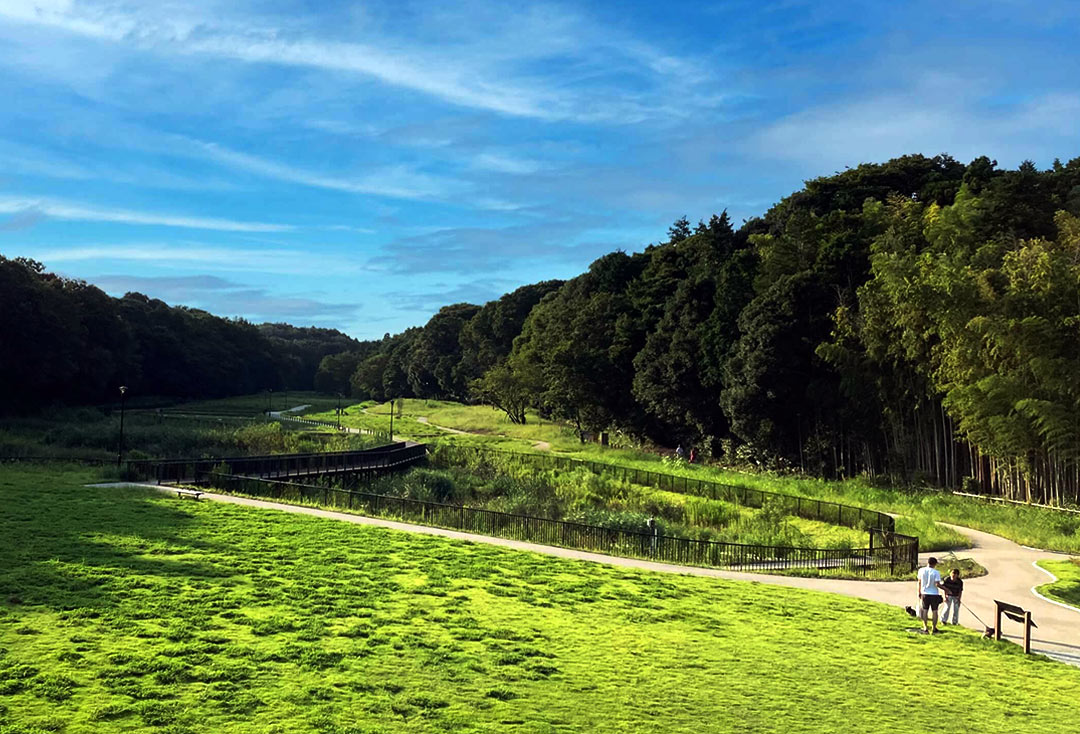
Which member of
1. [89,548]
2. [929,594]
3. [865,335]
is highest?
[865,335]

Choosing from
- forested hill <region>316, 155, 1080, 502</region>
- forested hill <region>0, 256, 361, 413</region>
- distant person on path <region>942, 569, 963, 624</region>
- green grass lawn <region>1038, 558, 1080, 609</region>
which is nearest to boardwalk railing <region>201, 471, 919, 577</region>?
green grass lawn <region>1038, 558, 1080, 609</region>

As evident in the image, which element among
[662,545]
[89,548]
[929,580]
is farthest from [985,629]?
[89,548]

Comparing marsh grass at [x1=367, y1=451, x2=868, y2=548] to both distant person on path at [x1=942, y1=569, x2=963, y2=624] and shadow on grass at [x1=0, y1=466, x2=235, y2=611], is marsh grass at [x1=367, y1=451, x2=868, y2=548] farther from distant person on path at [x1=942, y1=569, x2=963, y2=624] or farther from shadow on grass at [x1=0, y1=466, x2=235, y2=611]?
shadow on grass at [x1=0, y1=466, x2=235, y2=611]

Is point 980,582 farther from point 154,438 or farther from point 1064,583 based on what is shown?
point 154,438

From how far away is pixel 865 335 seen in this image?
3788cm

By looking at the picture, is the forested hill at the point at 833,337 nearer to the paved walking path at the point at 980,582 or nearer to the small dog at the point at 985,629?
the paved walking path at the point at 980,582

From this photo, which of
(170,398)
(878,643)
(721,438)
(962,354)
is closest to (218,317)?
(170,398)

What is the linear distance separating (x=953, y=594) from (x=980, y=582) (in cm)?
525

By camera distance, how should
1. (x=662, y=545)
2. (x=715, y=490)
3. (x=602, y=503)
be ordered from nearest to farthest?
(x=662, y=545) < (x=715, y=490) < (x=602, y=503)

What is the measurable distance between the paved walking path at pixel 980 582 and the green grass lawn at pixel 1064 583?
0.30 metres

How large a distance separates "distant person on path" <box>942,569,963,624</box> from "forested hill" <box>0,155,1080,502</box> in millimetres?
13889

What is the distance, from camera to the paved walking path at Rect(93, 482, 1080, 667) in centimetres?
1529

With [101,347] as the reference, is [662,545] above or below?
below

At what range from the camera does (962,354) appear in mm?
30703
